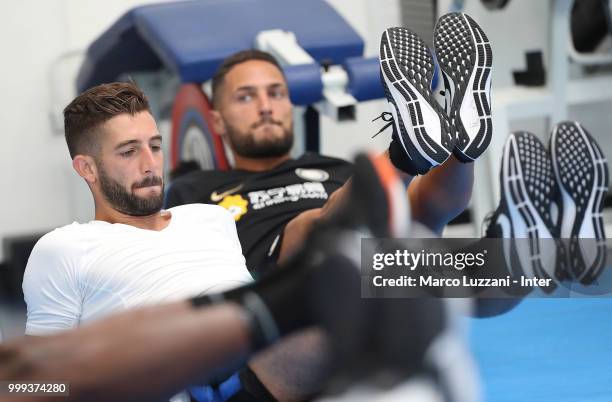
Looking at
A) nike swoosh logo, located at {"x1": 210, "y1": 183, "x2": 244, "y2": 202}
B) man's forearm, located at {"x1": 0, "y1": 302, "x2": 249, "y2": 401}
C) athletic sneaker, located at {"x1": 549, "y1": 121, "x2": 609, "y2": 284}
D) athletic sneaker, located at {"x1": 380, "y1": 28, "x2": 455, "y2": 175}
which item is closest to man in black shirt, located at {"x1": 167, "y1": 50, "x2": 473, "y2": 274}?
nike swoosh logo, located at {"x1": 210, "y1": 183, "x2": 244, "y2": 202}

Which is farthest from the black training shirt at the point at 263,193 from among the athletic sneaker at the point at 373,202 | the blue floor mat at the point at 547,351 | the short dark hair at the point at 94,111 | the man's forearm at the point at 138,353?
the man's forearm at the point at 138,353

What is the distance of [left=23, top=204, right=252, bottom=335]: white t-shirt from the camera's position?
143cm

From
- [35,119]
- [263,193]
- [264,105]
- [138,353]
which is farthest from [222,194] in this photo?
[35,119]

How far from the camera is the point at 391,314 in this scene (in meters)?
1.04

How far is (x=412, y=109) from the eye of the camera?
5.49ft

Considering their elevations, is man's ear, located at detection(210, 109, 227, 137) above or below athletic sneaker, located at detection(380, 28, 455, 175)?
below

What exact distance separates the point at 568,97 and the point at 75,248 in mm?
2083

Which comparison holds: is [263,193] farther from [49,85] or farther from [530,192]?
[49,85]

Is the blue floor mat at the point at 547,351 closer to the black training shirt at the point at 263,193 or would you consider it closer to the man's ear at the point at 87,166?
the black training shirt at the point at 263,193

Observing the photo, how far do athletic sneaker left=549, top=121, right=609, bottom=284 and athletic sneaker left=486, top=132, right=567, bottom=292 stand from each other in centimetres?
3

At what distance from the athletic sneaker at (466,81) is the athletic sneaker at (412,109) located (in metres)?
0.03

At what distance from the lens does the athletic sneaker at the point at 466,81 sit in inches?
66.6

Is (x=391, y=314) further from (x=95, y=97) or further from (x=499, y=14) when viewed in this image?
Answer: (x=499, y=14)

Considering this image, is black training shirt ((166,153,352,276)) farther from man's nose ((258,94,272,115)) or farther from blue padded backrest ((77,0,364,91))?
blue padded backrest ((77,0,364,91))
